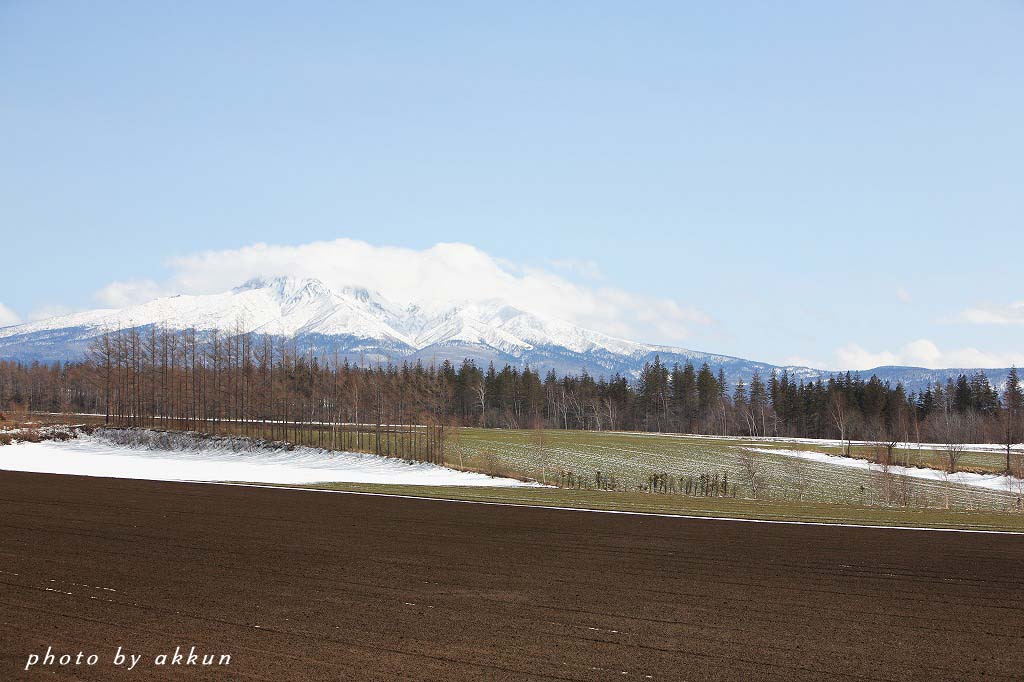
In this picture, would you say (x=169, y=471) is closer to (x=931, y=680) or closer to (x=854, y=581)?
(x=854, y=581)

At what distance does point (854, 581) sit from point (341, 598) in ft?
27.7

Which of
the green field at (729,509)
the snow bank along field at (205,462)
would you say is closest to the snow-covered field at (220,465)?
the snow bank along field at (205,462)

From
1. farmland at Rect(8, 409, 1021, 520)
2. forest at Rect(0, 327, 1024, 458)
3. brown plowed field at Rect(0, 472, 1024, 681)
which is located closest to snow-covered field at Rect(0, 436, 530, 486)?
farmland at Rect(8, 409, 1021, 520)

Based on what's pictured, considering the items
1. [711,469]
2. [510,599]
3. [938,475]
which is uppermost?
[510,599]

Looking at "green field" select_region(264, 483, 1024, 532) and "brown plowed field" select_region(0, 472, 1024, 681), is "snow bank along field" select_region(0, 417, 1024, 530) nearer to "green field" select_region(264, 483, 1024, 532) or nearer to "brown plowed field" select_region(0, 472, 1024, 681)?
"green field" select_region(264, 483, 1024, 532)

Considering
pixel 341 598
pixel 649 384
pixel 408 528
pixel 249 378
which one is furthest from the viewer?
pixel 649 384

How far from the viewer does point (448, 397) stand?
13100 cm

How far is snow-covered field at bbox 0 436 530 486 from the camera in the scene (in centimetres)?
4338

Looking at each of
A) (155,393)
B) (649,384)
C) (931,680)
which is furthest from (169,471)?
(649,384)

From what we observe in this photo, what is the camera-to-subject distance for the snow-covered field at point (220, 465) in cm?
4338

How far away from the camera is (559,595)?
12.4 metres

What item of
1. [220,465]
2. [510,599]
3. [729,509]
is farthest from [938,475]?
[510,599]

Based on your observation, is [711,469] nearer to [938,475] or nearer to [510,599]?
[938,475]

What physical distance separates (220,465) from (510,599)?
46880 mm
